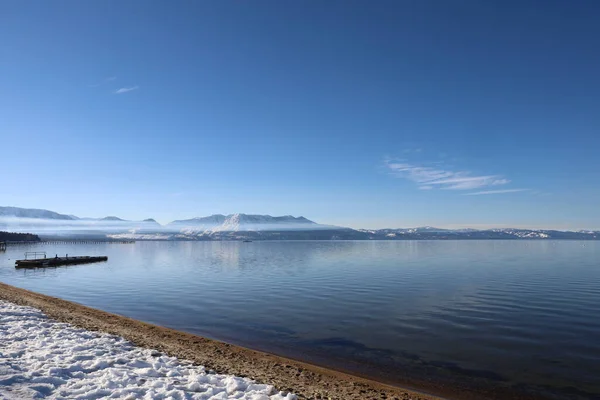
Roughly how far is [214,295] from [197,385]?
100 ft

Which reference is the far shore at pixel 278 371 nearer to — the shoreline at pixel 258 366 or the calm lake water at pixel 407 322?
the shoreline at pixel 258 366

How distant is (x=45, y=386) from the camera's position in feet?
37.4

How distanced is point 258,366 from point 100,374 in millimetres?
6471

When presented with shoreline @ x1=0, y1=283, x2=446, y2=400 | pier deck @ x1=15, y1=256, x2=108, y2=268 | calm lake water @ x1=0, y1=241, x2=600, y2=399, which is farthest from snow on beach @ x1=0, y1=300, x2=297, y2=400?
pier deck @ x1=15, y1=256, x2=108, y2=268

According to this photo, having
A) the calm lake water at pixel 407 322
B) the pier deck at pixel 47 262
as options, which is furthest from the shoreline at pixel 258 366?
the pier deck at pixel 47 262

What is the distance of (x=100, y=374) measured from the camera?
1312cm

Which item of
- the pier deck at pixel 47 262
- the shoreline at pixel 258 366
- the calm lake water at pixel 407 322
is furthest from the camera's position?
the pier deck at pixel 47 262

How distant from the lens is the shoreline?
13914 millimetres

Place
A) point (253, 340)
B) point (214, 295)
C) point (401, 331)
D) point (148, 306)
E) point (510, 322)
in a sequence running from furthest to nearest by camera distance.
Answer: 1. point (214, 295)
2. point (148, 306)
3. point (510, 322)
4. point (401, 331)
5. point (253, 340)

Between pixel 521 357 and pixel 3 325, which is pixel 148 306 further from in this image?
pixel 521 357

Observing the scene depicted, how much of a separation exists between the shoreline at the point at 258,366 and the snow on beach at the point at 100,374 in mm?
1141

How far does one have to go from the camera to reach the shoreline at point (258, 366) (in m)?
13.9

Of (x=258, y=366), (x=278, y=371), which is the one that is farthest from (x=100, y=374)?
(x=278, y=371)

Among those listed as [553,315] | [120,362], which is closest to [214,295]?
[120,362]
